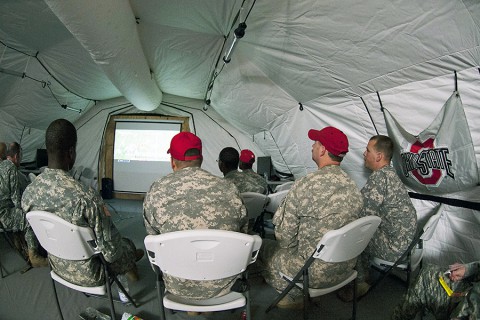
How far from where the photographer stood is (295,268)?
1424mm

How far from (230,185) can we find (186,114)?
4.91 metres

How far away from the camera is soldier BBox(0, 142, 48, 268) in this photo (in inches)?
89.0

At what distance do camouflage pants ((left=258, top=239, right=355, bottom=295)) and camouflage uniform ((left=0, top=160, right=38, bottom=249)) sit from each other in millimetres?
2255

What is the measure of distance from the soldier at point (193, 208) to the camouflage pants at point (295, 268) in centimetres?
43

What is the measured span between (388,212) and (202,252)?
1.43m

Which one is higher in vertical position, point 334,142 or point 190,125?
point 190,125

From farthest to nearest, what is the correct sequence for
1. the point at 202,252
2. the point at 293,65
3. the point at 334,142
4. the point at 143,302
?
the point at 293,65, the point at 143,302, the point at 334,142, the point at 202,252

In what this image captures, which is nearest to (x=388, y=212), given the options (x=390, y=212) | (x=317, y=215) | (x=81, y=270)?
(x=390, y=212)

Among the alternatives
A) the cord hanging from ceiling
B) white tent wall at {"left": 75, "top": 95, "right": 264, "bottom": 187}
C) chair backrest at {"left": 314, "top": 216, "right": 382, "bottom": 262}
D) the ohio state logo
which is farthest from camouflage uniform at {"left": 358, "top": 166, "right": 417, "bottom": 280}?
white tent wall at {"left": 75, "top": 95, "right": 264, "bottom": 187}

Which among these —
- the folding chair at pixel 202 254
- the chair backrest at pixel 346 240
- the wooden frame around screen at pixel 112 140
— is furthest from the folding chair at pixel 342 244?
the wooden frame around screen at pixel 112 140

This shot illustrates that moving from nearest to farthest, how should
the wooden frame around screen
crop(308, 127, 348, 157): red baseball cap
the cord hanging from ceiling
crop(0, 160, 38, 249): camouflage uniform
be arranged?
crop(308, 127, 348, 157): red baseball cap < the cord hanging from ceiling < crop(0, 160, 38, 249): camouflage uniform < the wooden frame around screen

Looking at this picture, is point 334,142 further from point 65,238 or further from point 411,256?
point 65,238

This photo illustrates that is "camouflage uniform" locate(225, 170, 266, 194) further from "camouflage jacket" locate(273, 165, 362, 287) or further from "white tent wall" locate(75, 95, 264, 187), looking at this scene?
"white tent wall" locate(75, 95, 264, 187)

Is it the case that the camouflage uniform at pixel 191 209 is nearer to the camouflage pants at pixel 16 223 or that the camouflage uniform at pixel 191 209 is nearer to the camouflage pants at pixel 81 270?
the camouflage pants at pixel 81 270
